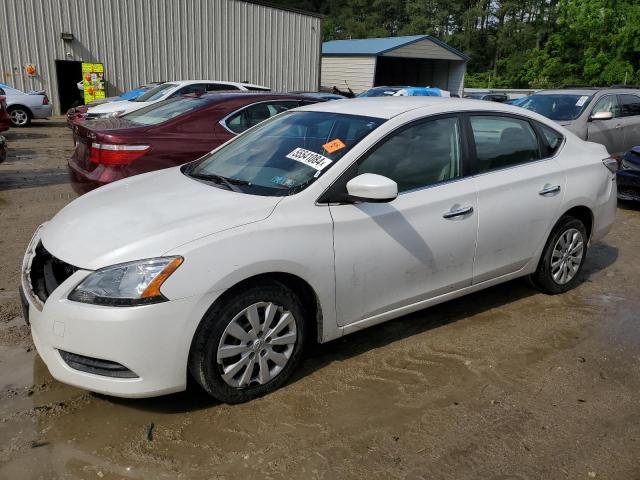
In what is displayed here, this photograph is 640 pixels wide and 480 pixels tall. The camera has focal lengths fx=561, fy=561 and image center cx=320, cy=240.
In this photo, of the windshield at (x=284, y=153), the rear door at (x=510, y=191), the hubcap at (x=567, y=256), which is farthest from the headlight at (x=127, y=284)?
the hubcap at (x=567, y=256)

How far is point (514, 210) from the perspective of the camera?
408 cm

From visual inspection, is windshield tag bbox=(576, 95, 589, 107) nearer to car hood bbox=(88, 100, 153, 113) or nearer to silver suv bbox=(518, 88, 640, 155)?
silver suv bbox=(518, 88, 640, 155)

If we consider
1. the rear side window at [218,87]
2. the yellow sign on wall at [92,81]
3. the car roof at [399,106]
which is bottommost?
the yellow sign on wall at [92,81]

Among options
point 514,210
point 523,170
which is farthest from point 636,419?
point 523,170

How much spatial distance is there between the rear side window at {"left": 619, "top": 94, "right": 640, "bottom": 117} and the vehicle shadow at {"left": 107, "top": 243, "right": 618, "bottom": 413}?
5.17m

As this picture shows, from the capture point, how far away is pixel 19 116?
17.0 meters

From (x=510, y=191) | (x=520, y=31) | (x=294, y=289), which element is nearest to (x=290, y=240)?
(x=294, y=289)

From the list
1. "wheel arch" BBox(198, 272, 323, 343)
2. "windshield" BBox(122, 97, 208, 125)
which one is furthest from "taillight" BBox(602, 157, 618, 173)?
"windshield" BBox(122, 97, 208, 125)

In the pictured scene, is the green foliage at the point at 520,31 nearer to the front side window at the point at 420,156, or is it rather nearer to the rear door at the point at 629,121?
the rear door at the point at 629,121

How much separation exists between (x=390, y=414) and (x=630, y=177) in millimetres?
6455

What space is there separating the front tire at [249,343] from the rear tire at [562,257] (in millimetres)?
2354

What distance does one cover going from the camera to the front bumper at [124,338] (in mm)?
2664

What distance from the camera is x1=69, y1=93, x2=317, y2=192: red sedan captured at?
5359mm

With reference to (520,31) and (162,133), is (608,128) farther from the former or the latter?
(520,31)
